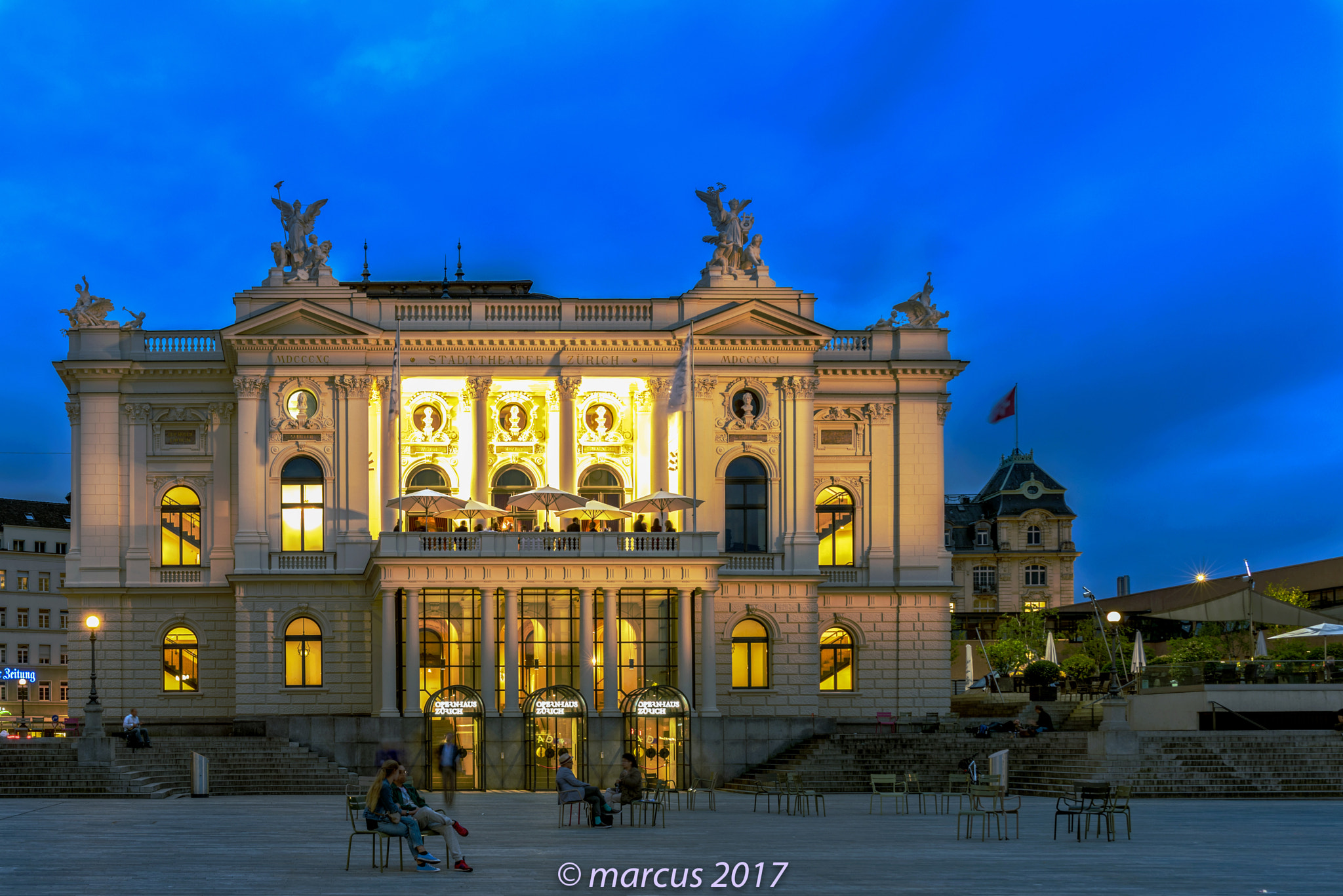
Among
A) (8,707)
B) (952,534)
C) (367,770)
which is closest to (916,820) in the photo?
(367,770)

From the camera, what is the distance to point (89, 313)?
2576 inches

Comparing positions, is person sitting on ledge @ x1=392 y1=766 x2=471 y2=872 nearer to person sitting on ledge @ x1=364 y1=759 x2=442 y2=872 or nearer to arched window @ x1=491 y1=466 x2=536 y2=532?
person sitting on ledge @ x1=364 y1=759 x2=442 y2=872

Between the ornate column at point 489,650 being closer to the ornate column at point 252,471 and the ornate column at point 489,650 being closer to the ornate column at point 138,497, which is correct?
the ornate column at point 252,471

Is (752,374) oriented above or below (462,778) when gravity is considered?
above

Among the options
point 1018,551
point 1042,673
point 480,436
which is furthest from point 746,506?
point 1018,551

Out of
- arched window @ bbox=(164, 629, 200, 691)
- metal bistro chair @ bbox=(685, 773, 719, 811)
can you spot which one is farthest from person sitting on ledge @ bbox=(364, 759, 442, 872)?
arched window @ bbox=(164, 629, 200, 691)

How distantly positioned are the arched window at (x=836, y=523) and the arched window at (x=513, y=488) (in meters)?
11.2

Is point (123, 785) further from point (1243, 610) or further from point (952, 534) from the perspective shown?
point (952, 534)

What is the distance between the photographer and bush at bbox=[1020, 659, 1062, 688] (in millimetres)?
69375

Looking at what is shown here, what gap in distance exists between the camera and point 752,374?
6269 centimetres

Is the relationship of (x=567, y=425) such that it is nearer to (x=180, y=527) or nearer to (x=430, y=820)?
(x=180, y=527)

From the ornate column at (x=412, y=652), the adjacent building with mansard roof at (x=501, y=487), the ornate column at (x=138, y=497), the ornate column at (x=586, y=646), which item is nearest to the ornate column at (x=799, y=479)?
the adjacent building with mansard roof at (x=501, y=487)

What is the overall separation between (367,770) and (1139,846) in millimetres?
31874

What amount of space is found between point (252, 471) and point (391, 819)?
3783 cm
